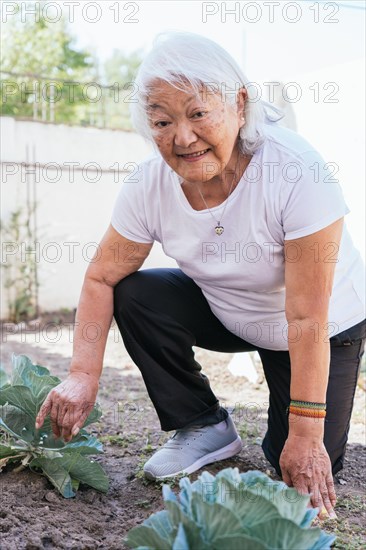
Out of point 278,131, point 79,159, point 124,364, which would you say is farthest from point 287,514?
point 79,159

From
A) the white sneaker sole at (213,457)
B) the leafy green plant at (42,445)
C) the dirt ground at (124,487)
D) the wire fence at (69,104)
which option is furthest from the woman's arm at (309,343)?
the wire fence at (69,104)

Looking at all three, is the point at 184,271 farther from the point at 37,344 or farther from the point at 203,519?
the point at 37,344

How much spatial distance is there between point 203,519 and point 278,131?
1335 millimetres

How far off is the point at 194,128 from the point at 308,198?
39 cm

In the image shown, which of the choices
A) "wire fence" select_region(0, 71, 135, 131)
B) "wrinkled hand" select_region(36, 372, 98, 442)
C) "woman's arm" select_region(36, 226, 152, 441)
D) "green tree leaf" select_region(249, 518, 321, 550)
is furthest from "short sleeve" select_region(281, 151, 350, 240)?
"wire fence" select_region(0, 71, 135, 131)

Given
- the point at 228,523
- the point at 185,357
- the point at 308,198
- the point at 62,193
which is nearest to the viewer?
the point at 228,523

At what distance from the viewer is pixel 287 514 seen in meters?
1.35

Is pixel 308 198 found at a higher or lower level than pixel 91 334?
higher

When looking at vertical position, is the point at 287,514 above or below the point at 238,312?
below

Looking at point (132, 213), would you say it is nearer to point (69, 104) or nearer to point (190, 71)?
point (190, 71)

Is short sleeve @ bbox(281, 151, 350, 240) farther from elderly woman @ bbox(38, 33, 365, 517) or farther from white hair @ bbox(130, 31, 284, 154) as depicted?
white hair @ bbox(130, 31, 284, 154)

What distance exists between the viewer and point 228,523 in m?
1.27

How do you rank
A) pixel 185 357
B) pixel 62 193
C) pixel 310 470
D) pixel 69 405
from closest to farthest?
pixel 310 470 → pixel 69 405 → pixel 185 357 → pixel 62 193

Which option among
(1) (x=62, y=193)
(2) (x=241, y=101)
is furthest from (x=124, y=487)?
(1) (x=62, y=193)
